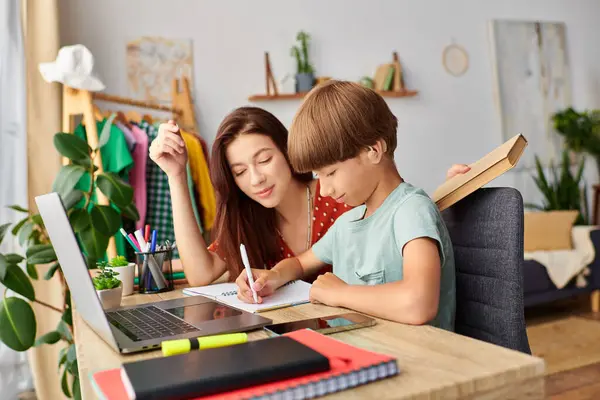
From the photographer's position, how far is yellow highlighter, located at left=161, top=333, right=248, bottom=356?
30.5 inches

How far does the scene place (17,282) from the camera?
2.04m

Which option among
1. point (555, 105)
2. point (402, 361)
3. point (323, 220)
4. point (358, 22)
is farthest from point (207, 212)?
point (555, 105)

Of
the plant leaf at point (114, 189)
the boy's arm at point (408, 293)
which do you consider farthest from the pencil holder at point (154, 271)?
the plant leaf at point (114, 189)

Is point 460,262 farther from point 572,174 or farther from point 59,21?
point 572,174

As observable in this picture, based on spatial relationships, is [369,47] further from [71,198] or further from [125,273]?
[125,273]

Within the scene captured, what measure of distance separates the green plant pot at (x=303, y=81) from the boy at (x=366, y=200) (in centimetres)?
267

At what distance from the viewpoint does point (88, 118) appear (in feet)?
9.43

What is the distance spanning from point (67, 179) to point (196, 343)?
4.67 feet

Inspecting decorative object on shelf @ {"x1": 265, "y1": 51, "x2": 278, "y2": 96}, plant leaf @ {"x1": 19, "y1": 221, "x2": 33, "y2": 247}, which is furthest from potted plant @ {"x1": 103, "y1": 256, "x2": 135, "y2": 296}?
decorative object on shelf @ {"x1": 265, "y1": 51, "x2": 278, "y2": 96}

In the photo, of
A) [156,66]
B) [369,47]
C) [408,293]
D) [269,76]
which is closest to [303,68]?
[269,76]

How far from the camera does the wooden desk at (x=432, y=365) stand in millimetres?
655

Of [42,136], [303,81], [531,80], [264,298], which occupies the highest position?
[531,80]

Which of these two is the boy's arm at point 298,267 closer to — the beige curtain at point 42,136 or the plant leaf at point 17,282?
the plant leaf at point 17,282

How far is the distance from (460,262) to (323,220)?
1.78 ft
